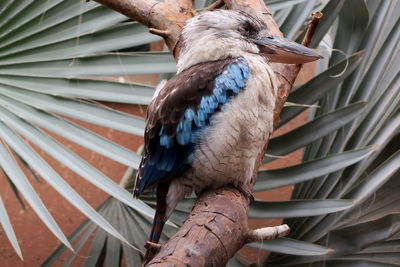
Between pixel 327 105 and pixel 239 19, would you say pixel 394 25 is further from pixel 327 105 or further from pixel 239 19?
pixel 239 19

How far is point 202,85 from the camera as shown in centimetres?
160

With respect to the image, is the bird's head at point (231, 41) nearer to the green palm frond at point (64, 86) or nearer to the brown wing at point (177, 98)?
the brown wing at point (177, 98)

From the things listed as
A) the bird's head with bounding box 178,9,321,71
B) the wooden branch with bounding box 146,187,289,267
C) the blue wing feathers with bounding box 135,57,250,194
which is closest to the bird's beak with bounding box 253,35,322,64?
the bird's head with bounding box 178,9,321,71

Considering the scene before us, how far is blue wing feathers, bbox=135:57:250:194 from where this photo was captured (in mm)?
1591

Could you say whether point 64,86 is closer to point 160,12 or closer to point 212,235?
point 160,12

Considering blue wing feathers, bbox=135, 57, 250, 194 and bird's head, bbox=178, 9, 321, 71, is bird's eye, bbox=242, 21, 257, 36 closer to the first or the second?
bird's head, bbox=178, 9, 321, 71

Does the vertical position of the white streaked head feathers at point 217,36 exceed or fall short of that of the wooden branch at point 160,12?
it falls short

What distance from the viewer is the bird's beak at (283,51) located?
5.51ft

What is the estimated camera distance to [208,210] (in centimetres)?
137

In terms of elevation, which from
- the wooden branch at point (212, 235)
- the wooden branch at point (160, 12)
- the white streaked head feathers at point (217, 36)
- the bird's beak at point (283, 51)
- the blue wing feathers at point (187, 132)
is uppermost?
the wooden branch at point (160, 12)

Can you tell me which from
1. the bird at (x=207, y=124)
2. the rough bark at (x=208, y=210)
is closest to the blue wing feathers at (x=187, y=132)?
the bird at (x=207, y=124)

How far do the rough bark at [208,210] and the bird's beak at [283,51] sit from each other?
0.30 ft

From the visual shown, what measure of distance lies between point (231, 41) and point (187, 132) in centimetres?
27

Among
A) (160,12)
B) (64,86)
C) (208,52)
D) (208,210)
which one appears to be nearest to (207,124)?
(208,52)
